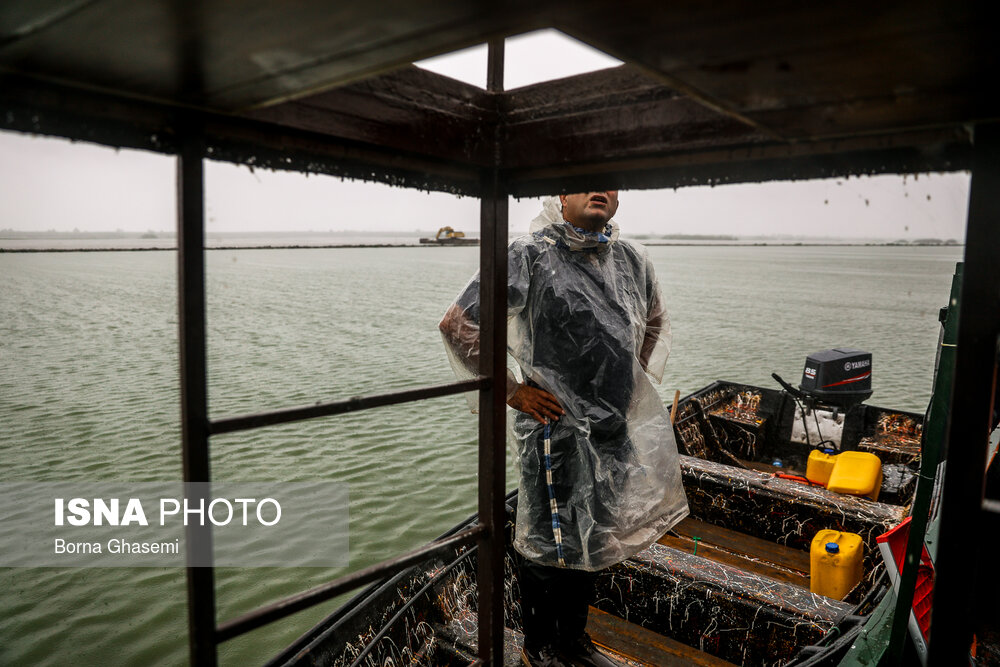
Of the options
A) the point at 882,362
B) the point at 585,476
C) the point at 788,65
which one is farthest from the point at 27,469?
the point at 882,362

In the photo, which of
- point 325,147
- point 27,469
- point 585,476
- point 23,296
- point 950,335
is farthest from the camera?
point 23,296

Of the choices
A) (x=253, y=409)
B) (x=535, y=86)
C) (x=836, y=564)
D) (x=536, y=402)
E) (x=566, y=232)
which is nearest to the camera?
(x=535, y=86)

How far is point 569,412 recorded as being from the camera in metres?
2.51

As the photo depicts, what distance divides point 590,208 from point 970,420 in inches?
64.7

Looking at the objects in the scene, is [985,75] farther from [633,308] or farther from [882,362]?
[882,362]

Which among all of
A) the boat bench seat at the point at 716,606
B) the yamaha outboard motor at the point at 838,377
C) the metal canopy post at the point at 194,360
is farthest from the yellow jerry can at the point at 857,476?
the metal canopy post at the point at 194,360

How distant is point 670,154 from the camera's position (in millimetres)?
1515

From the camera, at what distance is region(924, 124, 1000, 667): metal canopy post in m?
1.07

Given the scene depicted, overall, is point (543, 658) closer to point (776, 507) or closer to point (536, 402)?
point (536, 402)

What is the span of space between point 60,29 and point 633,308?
2.24 meters

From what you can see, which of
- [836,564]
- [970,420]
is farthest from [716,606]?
[970,420]

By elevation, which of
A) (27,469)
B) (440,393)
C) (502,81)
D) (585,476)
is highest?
(502,81)

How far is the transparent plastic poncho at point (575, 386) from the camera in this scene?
2496mm

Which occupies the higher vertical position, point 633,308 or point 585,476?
point 633,308
